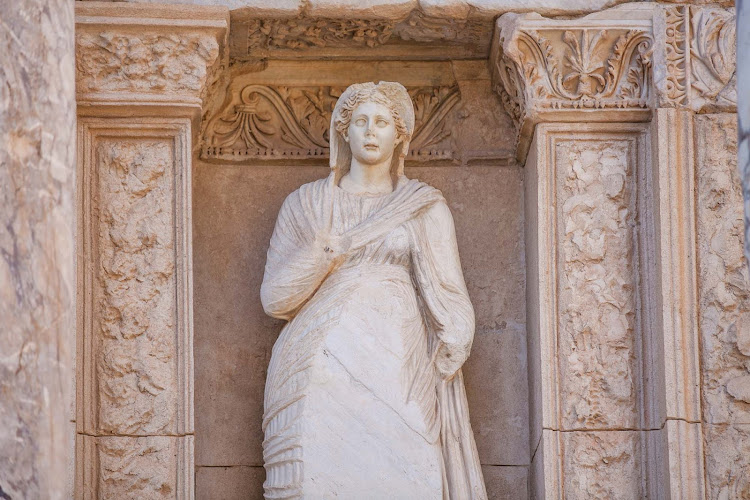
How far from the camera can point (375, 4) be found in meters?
9.21

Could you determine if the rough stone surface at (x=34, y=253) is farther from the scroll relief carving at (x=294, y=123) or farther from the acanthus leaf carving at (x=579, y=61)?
the acanthus leaf carving at (x=579, y=61)

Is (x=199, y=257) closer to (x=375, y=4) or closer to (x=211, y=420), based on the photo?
(x=211, y=420)

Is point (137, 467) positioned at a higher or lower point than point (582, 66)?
lower

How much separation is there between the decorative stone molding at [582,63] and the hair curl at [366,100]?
614mm

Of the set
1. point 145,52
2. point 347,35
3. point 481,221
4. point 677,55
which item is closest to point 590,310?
point 481,221

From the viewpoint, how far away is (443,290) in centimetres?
899

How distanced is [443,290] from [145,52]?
1844 mm

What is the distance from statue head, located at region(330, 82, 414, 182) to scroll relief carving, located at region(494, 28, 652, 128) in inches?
22.9

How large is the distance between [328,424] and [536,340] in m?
1.18

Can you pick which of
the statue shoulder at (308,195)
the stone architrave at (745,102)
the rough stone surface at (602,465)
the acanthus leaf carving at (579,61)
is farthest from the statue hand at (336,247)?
the stone architrave at (745,102)

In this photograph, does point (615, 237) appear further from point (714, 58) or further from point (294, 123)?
point (294, 123)

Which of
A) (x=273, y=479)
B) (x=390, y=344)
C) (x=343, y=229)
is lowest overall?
(x=273, y=479)

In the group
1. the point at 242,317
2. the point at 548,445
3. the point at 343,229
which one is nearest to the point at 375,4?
the point at 343,229

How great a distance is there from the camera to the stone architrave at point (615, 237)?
344 inches
